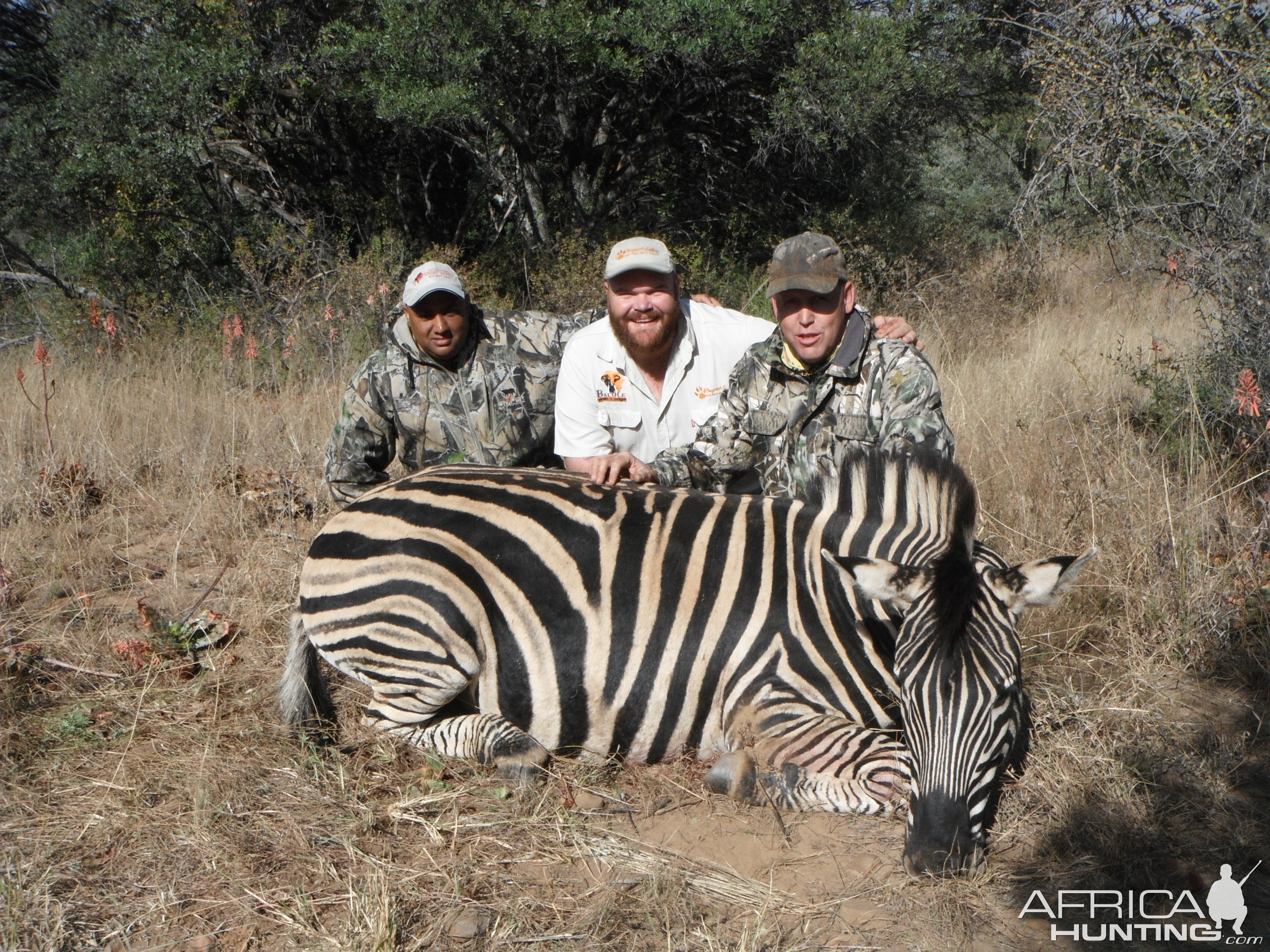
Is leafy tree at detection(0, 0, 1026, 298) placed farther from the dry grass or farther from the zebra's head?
the zebra's head

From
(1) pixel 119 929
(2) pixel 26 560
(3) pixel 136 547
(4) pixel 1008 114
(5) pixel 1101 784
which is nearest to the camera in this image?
(1) pixel 119 929

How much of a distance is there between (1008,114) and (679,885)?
563 inches

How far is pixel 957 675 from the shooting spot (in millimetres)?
2814

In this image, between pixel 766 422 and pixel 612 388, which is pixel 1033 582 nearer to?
pixel 766 422

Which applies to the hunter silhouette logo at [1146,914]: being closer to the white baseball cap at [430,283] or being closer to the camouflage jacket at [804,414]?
the camouflage jacket at [804,414]

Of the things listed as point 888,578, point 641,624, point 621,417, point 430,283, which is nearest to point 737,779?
point 641,624

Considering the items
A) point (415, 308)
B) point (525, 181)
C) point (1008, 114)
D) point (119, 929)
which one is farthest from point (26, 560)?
point (1008, 114)

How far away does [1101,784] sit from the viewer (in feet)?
11.0

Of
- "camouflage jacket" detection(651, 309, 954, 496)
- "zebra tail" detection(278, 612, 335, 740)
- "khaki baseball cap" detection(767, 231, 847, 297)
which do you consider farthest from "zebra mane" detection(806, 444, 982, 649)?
"zebra tail" detection(278, 612, 335, 740)

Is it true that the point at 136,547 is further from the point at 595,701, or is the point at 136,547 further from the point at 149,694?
the point at 595,701

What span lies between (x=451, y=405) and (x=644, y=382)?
1155 millimetres

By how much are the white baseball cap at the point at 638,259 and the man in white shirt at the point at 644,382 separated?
0.11 metres

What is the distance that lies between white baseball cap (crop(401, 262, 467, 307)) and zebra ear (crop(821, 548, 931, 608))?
291 cm

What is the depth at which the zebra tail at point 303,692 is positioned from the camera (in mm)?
3736
